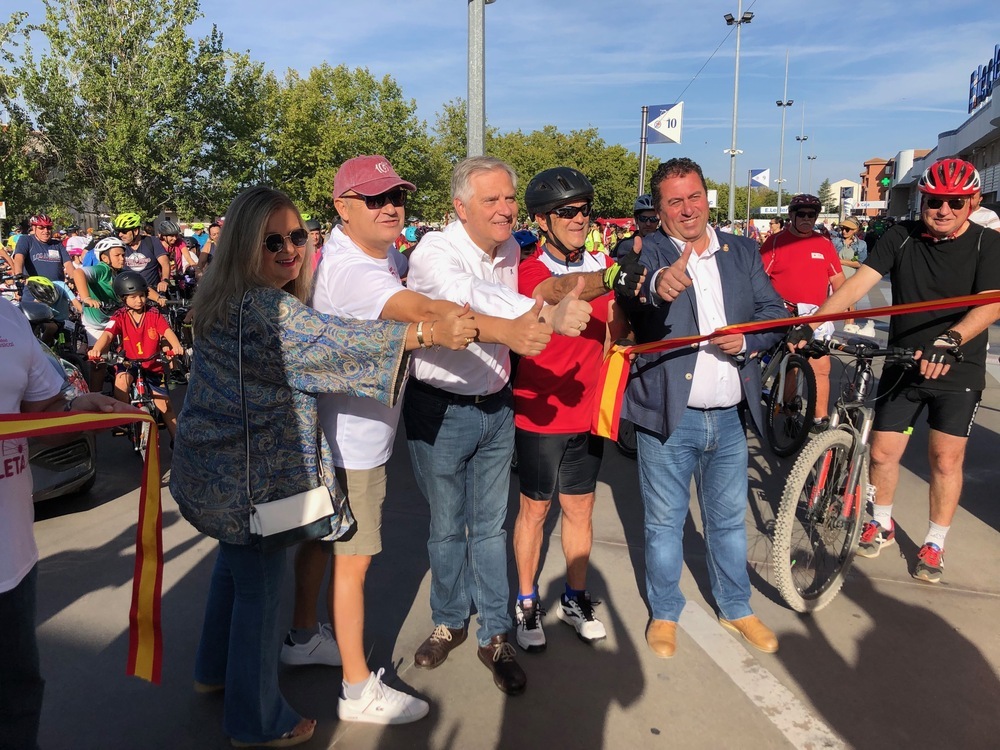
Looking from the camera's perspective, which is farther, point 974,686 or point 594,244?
→ point 594,244

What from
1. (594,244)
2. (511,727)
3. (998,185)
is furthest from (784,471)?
(998,185)

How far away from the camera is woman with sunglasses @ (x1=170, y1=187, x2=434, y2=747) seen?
6.91ft

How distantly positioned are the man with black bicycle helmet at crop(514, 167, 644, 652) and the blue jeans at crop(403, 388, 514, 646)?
16cm

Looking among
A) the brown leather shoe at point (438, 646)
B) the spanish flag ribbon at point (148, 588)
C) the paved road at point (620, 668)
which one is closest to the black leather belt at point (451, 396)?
the spanish flag ribbon at point (148, 588)

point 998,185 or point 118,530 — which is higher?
point 998,185

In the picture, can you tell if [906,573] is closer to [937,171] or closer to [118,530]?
[937,171]

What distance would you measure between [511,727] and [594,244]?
14953 mm

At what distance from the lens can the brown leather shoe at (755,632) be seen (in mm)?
3232

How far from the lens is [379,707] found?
9.07 feet

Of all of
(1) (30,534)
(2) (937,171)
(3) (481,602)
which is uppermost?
(2) (937,171)

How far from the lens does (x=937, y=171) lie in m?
3.60

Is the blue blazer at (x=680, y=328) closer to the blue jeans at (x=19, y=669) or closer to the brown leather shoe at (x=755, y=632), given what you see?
the brown leather shoe at (x=755, y=632)

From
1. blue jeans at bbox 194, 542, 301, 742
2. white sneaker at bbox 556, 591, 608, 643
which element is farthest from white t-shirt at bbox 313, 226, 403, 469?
white sneaker at bbox 556, 591, 608, 643

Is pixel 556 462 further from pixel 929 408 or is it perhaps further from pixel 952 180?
pixel 952 180
